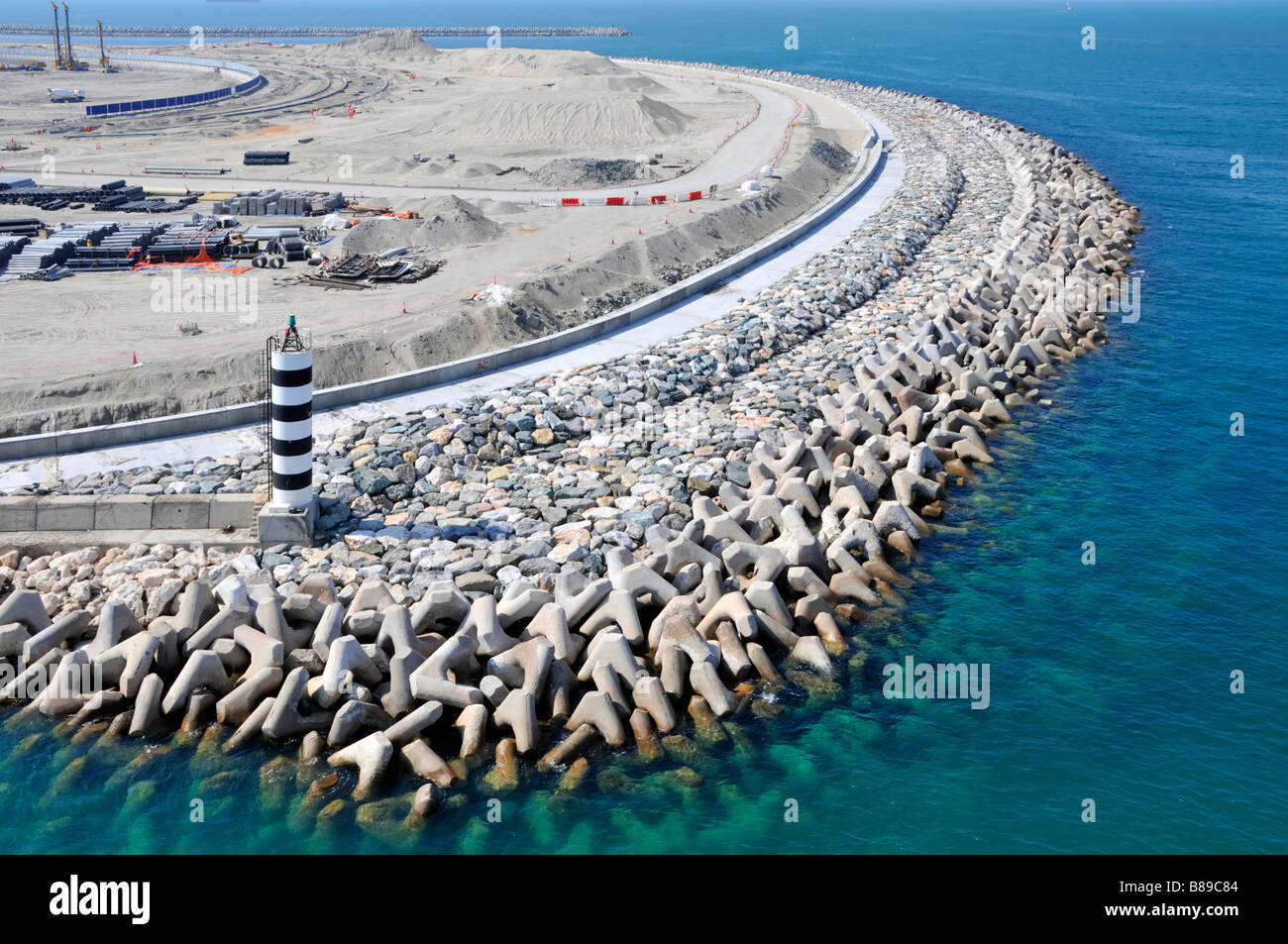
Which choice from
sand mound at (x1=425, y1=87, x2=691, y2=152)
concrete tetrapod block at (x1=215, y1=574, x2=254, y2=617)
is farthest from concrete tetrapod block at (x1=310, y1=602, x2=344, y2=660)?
sand mound at (x1=425, y1=87, x2=691, y2=152)

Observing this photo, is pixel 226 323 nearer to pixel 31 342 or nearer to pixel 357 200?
pixel 31 342

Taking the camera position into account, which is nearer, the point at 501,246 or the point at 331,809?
the point at 331,809

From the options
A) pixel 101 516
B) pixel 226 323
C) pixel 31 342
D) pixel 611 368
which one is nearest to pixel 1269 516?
pixel 611 368

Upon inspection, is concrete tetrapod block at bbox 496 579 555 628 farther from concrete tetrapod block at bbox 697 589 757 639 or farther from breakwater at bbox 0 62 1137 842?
concrete tetrapod block at bbox 697 589 757 639

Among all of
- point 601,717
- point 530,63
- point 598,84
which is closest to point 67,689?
point 601,717

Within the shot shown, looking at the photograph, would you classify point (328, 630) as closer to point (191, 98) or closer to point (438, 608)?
point (438, 608)

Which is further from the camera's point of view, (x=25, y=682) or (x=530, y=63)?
(x=530, y=63)
